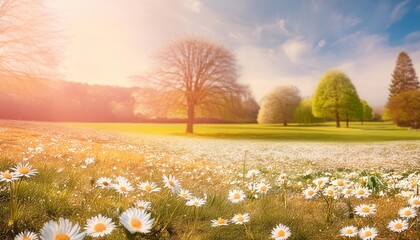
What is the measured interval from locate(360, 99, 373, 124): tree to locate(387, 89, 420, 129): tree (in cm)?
53

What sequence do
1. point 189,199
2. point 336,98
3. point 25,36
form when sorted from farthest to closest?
point 336,98, point 25,36, point 189,199

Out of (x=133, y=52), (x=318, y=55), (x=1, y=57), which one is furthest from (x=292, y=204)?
(x=1, y=57)

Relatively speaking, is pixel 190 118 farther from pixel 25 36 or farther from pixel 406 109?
pixel 406 109

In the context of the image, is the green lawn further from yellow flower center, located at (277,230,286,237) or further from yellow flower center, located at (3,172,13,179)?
yellow flower center, located at (3,172,13,179)

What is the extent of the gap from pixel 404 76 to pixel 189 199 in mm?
5396

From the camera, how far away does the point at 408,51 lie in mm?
5625

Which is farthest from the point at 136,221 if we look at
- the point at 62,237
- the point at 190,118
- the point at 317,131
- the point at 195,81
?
the point at 195,81

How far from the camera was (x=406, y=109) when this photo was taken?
5742mm

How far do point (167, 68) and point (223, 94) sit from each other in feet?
10.5

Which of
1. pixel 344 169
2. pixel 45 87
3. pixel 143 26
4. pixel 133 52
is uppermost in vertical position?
pixel 143 26

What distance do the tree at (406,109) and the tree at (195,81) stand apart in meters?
8.76

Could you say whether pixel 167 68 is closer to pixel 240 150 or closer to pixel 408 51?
pixel 240 150

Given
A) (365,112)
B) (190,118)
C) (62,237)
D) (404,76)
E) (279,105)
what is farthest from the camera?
(279,105)

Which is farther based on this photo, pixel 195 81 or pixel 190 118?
pixel 195 81
